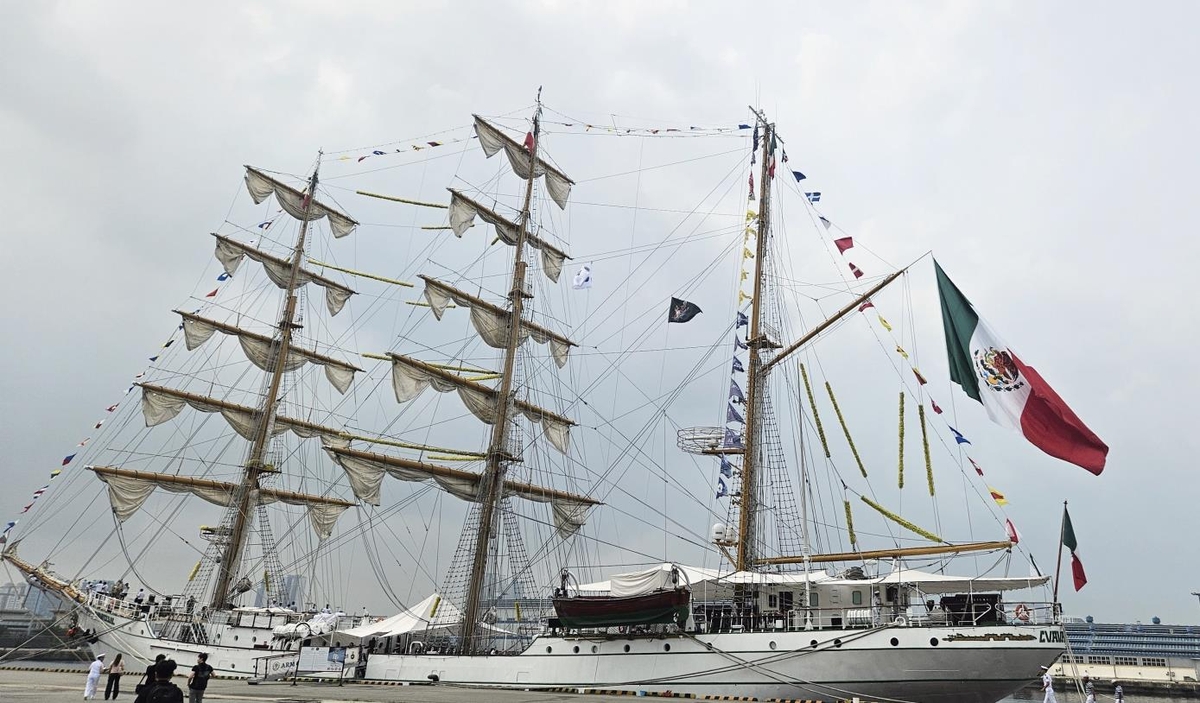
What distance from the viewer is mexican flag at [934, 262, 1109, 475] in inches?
750

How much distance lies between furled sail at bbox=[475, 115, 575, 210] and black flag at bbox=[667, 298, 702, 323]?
17.5 meters

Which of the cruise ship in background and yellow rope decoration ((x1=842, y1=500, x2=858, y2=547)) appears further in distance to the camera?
the cruise ship in background

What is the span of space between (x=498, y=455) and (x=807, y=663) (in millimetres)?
20276

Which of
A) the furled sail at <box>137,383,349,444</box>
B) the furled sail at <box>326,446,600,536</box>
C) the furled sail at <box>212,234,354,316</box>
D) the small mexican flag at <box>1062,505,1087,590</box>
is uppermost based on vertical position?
the furled sail at <box>212,234,354,316</box>

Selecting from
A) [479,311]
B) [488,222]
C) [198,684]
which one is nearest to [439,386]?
[479,311]

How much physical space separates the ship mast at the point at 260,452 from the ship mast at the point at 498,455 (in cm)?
1721

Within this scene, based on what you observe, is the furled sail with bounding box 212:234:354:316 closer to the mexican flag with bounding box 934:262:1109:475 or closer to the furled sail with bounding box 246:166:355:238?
the furled sail with bounding box 246:166:355:238

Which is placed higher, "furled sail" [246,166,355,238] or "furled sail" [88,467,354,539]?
"furled sail" [246,166,355,238]

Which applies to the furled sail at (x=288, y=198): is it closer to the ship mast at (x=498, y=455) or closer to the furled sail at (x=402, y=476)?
the ship mast at (x=498, y=455)

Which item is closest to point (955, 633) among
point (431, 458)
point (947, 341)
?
point (947, 341)

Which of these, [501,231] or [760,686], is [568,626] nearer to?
[760,686]

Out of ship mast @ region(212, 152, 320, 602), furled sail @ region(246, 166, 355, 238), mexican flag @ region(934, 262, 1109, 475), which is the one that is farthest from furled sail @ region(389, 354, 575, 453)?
mexican flag @ region(934, 262, 1109, 475)

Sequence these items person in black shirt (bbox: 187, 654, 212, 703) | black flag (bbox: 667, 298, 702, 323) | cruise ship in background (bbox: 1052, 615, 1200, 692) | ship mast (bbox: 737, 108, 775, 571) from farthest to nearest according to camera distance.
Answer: cruise ship in background (bbox: 1052, 615, 1200, 692) → black flag (bbox: 667, 298, 702, 323) → ship mast (bbox: 737, 108, 775, 571) → person in black shirt (bbox: 187, 654, 212, 703)

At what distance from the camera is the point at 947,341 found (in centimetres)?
2255
